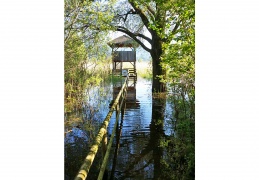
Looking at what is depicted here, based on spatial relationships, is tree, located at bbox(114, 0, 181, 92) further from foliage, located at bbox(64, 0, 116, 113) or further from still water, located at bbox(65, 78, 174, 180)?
still water, located at bbox(65, 78, 174, 180)

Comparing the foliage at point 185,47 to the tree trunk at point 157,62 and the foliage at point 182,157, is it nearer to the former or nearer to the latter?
the foliage at point 182,157

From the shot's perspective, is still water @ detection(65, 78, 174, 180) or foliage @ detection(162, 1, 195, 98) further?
foliage @ detection(162, 1, 195, 98)

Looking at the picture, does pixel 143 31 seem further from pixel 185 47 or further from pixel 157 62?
pixel 185 47

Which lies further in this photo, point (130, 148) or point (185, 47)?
point (130, 148)

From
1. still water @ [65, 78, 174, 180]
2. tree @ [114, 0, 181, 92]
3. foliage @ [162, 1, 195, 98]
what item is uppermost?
tree @ [114, 0, 181, 92]

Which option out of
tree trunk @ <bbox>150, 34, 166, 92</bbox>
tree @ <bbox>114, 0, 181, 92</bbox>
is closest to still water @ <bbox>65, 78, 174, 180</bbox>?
tree trunk @ <bbox>150, 34, 166, 92</bbox>

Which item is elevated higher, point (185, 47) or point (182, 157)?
point (185, 47)

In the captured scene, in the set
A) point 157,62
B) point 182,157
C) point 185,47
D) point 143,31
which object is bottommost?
point 182,157

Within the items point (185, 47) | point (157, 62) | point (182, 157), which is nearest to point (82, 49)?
point (185, 47)

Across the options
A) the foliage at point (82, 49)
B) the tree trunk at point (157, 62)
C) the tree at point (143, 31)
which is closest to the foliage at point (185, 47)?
the foliage at point (82, 49)

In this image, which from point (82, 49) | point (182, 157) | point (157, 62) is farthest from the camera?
point (157, 62)

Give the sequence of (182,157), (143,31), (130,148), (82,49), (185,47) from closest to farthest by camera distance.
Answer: (185,47)
(182,157)
(130,148)
(82,49)
(143,31)
